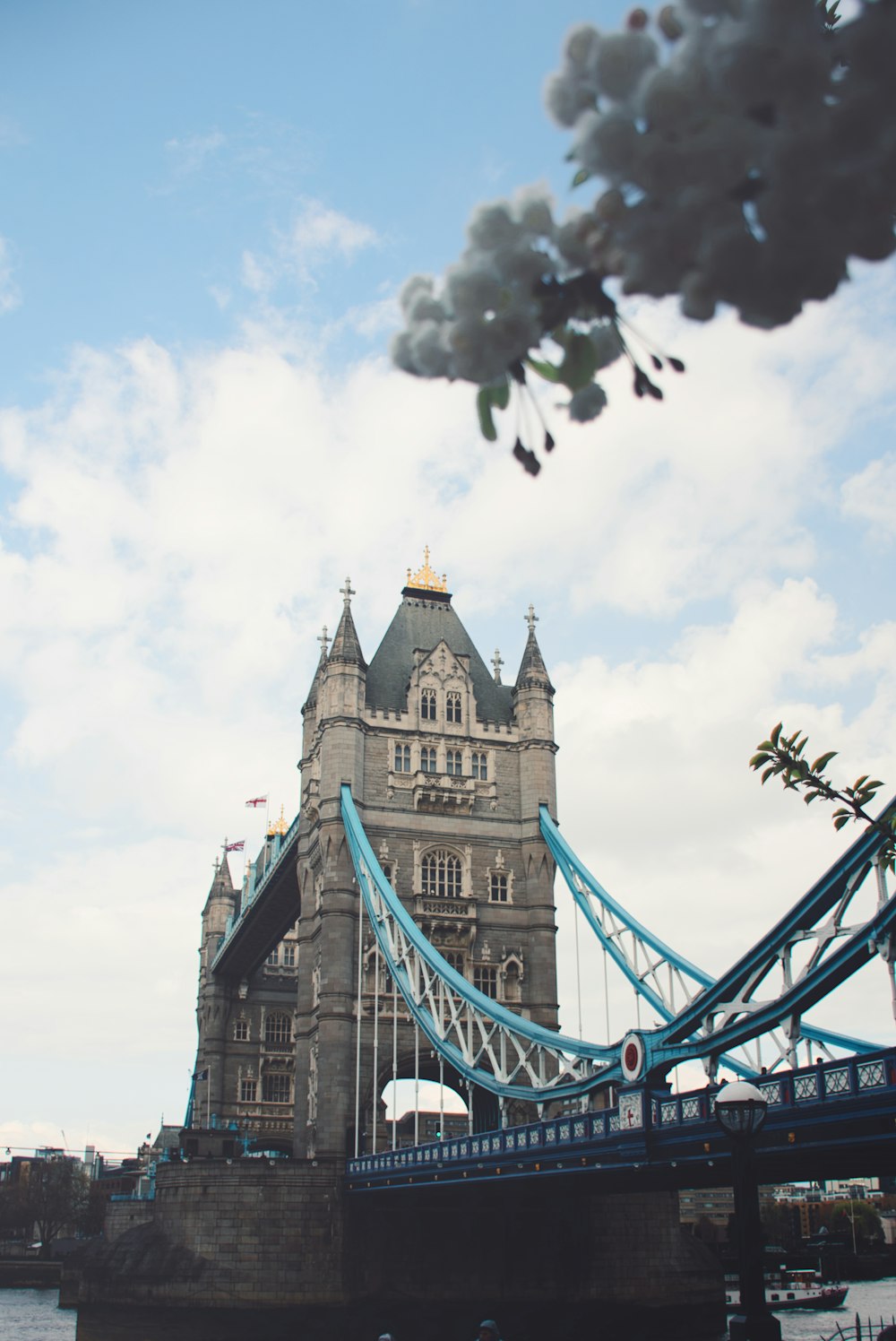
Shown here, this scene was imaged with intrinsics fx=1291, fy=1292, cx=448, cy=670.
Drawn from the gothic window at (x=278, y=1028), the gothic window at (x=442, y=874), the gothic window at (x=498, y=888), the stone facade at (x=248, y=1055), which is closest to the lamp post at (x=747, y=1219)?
the gothic window at (x=442, y=874)

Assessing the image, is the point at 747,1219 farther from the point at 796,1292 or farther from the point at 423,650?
the point at 796,1292

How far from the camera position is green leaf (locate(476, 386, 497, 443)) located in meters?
2.94

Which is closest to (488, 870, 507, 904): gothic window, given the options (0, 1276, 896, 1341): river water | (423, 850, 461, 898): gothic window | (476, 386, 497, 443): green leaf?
(423, 850, 461, 898): gothic window

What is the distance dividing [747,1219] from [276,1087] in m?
66.4

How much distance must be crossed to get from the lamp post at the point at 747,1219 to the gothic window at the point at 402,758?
35911mm

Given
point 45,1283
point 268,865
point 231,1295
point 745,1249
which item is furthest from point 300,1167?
point 45,1283

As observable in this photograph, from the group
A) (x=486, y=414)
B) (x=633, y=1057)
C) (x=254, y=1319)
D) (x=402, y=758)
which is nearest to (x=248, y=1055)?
(x=402, y=758)

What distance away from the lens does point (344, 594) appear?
171 ft

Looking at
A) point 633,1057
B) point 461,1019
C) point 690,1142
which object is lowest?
point 690,1142

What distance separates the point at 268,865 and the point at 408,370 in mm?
62886

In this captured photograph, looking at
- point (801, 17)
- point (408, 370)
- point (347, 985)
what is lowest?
point (408, 370)

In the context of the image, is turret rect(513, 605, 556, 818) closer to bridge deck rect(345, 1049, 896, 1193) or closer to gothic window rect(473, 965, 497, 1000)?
gothic window rect(473, 965, 497, 1000)

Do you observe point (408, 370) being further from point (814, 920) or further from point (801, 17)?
point (814, 920)

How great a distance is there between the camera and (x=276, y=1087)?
246 feet
